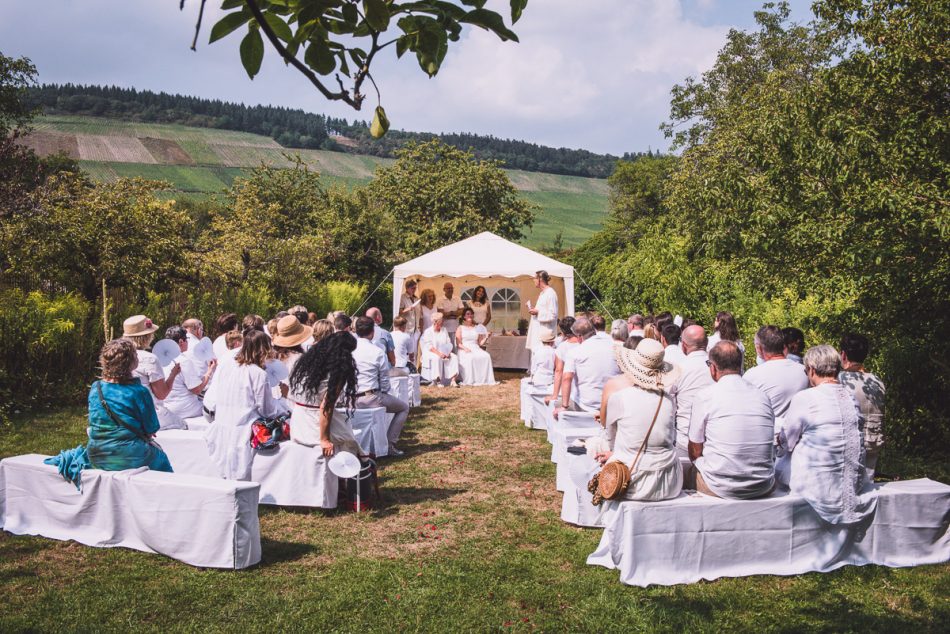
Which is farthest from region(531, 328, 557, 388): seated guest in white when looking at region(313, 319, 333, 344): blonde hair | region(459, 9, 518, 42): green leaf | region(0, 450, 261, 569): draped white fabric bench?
region(459, 9, 518, 42): green leaf

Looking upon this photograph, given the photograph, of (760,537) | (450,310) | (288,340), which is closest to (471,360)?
(450,310)

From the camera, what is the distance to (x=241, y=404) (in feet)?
20.4

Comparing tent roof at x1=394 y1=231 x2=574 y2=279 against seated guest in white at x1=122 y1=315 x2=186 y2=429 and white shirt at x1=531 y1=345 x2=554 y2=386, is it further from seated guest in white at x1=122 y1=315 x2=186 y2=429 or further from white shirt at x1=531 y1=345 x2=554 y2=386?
seated guest in white at x1=122 y1=315 x2=186 y2=429

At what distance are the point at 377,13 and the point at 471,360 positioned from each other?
1239 cm

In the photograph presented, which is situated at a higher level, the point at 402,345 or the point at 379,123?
the point at 379,123

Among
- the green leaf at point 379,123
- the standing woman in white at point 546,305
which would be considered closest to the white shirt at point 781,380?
the green leaf at point 379,123

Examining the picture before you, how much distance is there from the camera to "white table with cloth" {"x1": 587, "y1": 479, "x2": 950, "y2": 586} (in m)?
4.71

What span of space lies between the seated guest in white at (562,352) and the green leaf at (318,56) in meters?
6.22

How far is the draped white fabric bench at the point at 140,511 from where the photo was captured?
4855 millimetres

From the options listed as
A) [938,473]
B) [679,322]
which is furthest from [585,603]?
[679,322]

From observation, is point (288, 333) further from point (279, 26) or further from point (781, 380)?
point (279, 26)

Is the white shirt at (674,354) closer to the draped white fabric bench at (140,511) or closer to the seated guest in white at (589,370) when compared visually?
the seated guest in white at (589,370)

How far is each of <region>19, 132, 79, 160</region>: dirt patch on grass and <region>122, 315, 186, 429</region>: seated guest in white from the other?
58.0 m

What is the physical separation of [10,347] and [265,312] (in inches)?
271
